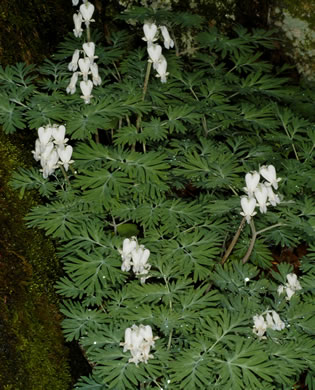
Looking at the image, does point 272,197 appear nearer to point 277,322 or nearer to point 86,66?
point 277,322

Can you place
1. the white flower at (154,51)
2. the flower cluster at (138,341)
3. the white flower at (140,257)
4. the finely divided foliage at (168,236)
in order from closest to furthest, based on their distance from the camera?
the flower cluster at (138,341), the finely divided foliage at (168,236), the white flower at (140,257), the white flower at (154,51)

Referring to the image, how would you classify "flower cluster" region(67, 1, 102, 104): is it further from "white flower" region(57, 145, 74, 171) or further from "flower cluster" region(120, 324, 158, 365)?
"flower cluster" region(120, 324, 158, 365)

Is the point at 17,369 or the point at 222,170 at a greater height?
the point at 222,170

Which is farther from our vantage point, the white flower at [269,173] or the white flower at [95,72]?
the white flower at [95,72]

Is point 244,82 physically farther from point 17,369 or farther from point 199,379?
point 17,369

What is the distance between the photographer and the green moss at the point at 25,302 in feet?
11.1

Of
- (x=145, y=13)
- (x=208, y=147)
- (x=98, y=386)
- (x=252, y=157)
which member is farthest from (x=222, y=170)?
(x=98, y=386)

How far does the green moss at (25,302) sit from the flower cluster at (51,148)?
1.42 ft

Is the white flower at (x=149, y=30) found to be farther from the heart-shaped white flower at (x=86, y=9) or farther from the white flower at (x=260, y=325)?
the white flower at (x=260, y=325)

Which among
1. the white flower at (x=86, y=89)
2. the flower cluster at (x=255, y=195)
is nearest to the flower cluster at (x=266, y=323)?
the flower cluster at (x=255, y=195)

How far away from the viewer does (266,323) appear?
3338 mm

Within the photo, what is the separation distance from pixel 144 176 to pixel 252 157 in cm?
96

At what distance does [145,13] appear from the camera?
12.8ft

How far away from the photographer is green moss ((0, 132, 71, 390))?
340cm
